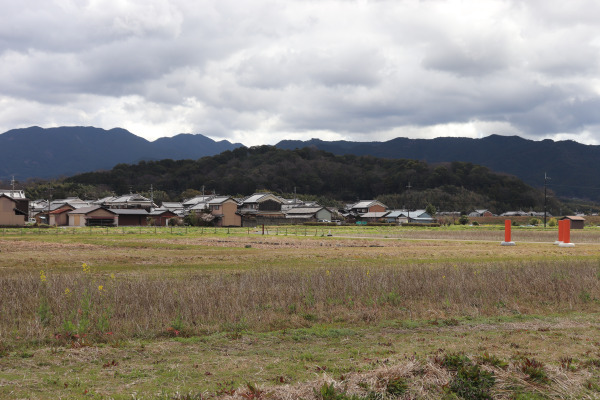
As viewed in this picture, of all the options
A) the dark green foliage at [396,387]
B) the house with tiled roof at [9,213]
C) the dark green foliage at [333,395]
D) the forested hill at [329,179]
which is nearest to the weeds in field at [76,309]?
the dark green foliage at [333,395]

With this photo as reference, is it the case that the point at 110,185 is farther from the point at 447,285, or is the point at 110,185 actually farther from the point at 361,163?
the point at 447,285

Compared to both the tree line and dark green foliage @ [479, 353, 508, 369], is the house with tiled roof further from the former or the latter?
dark green foliage @ [479, 353, 508, 369]

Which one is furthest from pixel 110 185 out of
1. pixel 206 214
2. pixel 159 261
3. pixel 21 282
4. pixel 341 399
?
pixel 341 399

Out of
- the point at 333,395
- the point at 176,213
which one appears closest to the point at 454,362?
the point at 333,395

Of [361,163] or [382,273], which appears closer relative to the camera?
[382,273]

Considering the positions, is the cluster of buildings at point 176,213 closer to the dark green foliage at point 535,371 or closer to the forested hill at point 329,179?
the forested hill at point 329,179

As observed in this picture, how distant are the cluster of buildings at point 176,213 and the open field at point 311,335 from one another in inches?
2683

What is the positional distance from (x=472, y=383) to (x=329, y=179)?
168274 mm

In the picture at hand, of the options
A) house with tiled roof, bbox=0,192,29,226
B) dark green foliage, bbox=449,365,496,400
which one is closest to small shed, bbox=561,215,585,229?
dark green foliage, bbox=449,365,496,400

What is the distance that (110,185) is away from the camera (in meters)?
160

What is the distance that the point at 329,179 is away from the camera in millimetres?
175375

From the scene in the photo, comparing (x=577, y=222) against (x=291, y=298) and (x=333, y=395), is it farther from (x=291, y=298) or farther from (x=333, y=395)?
(x=333, y=395)

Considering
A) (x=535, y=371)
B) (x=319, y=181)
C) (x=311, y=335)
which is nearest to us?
(x=535, y=371)

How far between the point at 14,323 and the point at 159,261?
552 inches
